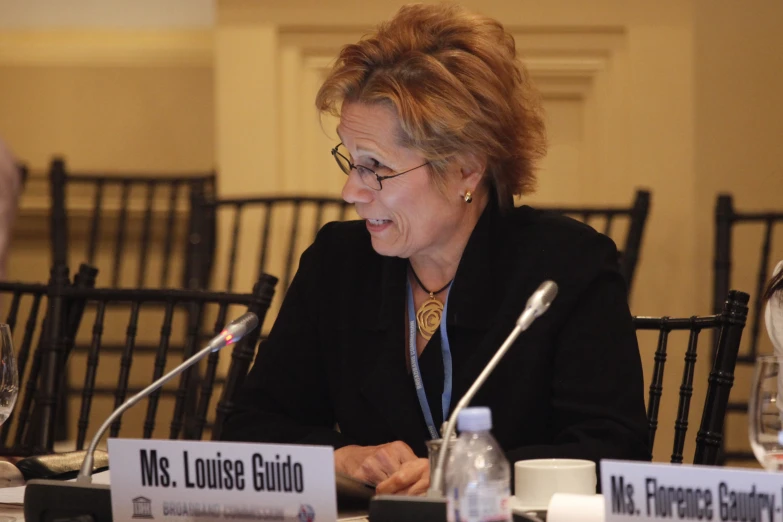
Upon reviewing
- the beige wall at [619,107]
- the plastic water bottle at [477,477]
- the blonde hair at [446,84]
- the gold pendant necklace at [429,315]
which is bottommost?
the plastic water bottle at [477,477]

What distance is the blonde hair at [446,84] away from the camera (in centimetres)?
175

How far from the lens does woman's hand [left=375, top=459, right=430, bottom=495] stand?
146cm

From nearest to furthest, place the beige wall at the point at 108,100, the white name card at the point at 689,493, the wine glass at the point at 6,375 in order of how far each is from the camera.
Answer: the white name card at the point at 689,493, the wine glass at the point at 6,375, the beige wall at the point at 108,100

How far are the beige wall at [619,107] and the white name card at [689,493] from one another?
237 centimetres

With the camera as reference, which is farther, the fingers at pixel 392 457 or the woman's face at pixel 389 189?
the woman's face at pixel 389 189

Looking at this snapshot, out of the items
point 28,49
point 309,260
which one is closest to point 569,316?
point 309,260

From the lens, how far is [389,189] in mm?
1789

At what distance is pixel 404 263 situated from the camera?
189 centimetres

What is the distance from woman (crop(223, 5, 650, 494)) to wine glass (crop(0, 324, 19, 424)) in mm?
452

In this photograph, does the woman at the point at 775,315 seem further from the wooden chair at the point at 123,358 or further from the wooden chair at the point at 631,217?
the wooden chair at the point at 631,217

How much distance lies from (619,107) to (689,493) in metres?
2.58

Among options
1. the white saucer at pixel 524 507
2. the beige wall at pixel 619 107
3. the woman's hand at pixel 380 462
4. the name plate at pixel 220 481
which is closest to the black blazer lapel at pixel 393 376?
the woman's hand at pixel 380 462

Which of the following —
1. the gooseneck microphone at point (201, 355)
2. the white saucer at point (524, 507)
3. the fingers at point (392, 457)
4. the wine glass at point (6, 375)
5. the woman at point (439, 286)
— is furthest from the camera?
the woman at point (439, 286)

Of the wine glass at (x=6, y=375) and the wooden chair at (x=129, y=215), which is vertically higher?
the wooden chair at (x=129, y=215)
